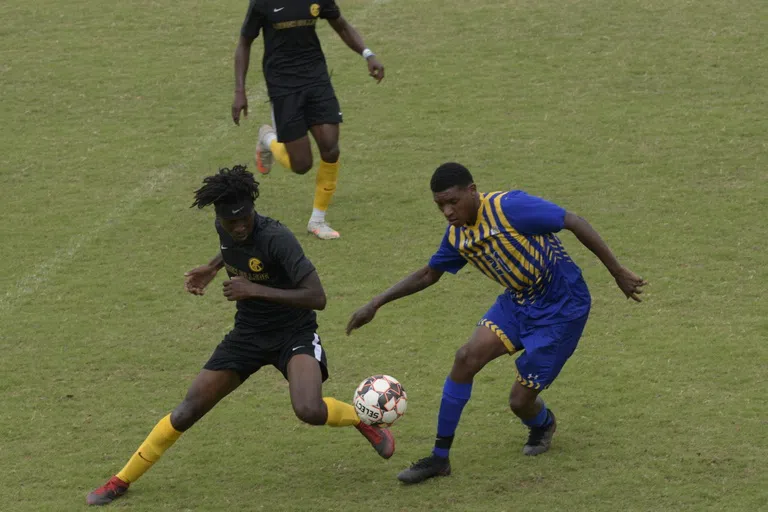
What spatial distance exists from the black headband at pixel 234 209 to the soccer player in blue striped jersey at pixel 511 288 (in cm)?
102

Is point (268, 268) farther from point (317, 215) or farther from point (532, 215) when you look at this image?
point (317, 215)

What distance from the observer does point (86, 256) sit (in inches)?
486

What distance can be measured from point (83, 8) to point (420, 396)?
12031mm

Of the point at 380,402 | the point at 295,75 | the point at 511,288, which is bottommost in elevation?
the point at 380,402

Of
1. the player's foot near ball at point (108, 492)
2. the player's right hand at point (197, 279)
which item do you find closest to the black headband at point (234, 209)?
the player's right hand at point (197, 279)

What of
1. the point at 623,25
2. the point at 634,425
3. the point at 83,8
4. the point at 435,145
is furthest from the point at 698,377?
the point at 83,8

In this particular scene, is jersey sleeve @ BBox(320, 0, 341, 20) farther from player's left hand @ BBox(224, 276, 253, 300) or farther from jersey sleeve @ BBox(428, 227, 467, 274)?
player's left hand @ BBox(224, 276, 253, 300)

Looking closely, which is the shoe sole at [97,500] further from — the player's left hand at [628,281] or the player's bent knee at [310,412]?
the player's left hand at [628,281]

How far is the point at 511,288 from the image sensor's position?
8180mm

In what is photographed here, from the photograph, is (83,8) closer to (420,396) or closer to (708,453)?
(420,396)

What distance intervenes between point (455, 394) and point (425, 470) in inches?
21.2

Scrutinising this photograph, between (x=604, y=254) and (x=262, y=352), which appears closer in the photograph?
(x=604, y=254)

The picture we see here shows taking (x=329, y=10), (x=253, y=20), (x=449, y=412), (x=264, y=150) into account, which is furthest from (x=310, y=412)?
(x=264, y=150)

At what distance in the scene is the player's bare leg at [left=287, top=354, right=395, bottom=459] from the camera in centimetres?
794
